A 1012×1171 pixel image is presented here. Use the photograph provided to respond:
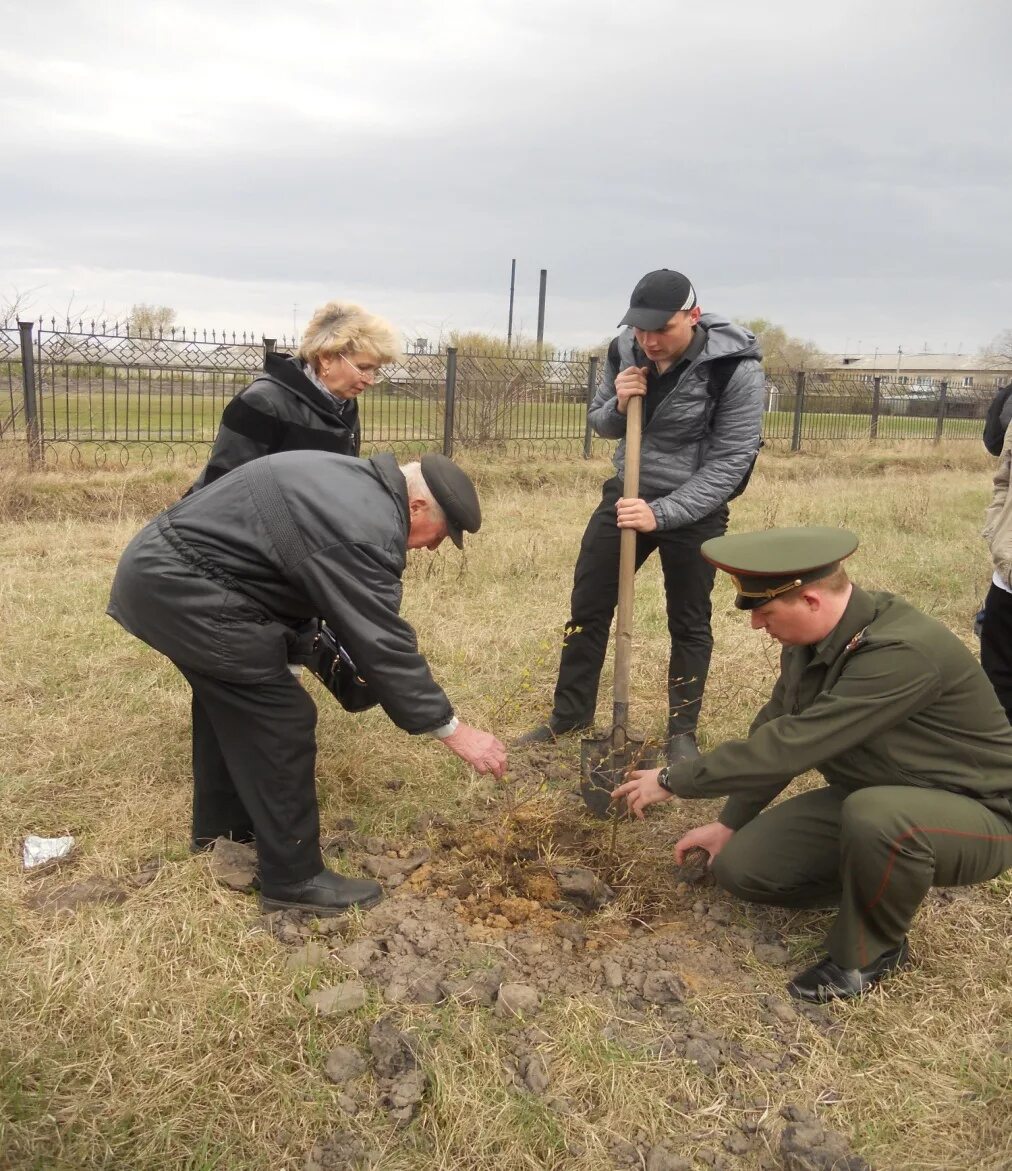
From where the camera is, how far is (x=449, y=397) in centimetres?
1349

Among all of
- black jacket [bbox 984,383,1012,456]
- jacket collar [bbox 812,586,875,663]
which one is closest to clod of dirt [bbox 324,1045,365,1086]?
jacket collar [bbox 812,586,875,663]

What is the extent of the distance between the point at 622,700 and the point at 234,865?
1540 millimetres

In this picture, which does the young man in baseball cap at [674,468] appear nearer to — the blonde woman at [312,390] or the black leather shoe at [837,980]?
the blonde woman at [312,390]

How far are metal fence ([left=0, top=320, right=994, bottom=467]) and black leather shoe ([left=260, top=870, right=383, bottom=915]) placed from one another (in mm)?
7284

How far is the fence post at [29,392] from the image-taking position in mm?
10367

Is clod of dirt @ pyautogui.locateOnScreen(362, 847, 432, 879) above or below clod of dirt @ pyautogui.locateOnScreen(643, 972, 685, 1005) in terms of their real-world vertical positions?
above

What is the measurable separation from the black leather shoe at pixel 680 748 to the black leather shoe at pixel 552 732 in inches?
16.5

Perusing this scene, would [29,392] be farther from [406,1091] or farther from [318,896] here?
[406,1091]

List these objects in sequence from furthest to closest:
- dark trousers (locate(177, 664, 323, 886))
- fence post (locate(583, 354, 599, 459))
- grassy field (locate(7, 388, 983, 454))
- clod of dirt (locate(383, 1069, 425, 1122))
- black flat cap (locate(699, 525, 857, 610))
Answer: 1. fence post (locate(583, 354, 599, 459))
2. grassy field (locate(7, 388, 983, 454))
3. dark trousers (locate(177, 664, 323, 886))
4. black flat cap (locate(699, 525, 857, 610))
5. clod of dirt (locate(383, 1069, 425, 1122))

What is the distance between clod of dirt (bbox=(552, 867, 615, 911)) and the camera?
311 centimetres

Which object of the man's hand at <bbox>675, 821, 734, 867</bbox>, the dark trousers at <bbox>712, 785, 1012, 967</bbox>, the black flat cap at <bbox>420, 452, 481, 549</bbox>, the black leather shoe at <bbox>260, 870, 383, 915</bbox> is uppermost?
the black flat cap at <bbox>420, 452, 481, 549</bbox>

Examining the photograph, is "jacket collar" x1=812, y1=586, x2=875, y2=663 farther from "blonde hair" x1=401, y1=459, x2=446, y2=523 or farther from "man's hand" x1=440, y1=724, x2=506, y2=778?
"blonde hair" x1=401, y1=459, x2=446, y2=523

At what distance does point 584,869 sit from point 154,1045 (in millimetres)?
1418

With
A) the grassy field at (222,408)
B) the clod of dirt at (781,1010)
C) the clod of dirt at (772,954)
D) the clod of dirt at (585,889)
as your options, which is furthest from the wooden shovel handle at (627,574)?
the grassy field at (222,408)
